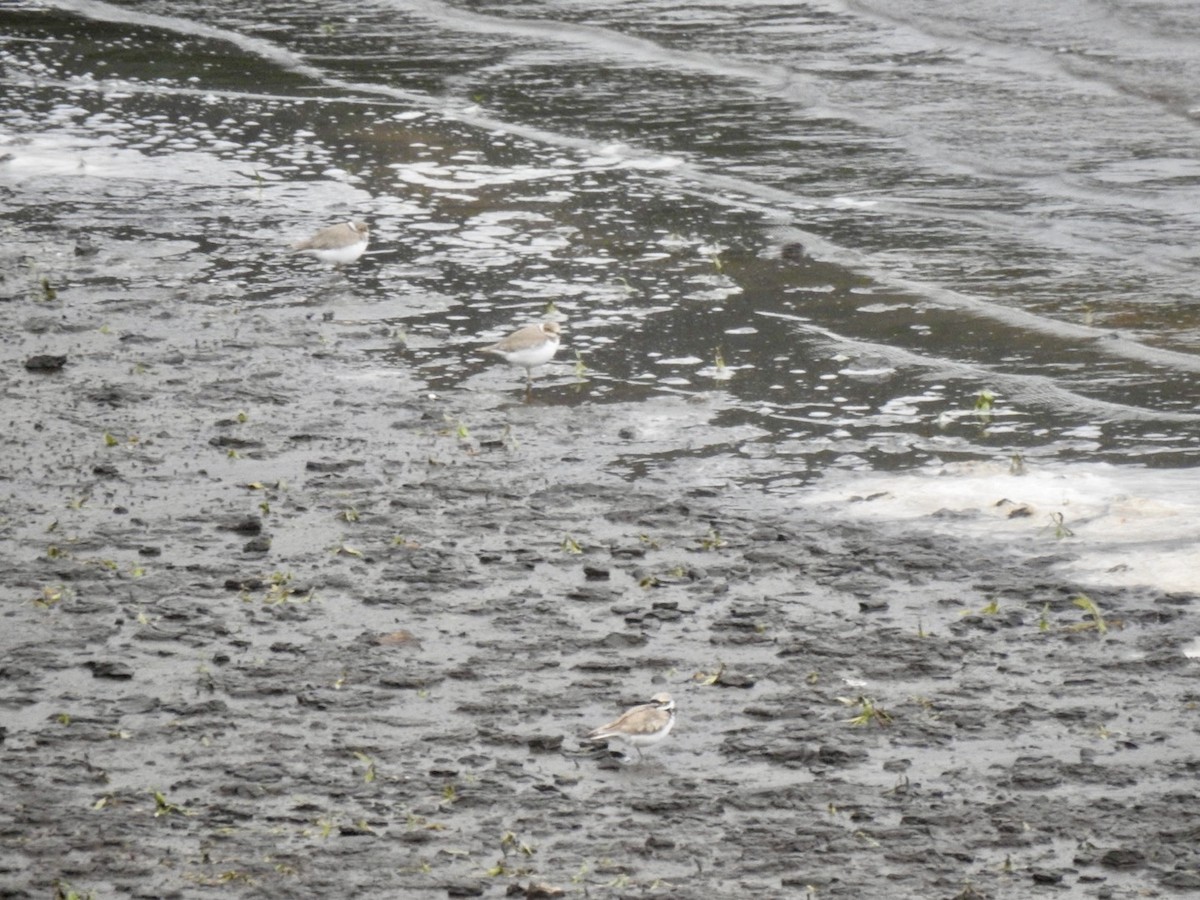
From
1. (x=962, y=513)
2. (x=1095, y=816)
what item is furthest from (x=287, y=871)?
(x=962, y=513)

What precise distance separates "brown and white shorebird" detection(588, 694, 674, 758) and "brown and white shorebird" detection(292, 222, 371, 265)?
6.25 meters

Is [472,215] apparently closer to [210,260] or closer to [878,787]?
[210,260]

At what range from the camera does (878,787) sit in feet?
19.2

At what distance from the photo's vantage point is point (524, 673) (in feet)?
21.7

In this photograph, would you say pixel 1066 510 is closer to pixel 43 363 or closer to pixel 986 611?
pixel 986 611

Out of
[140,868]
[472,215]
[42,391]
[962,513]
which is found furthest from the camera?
[472,215]

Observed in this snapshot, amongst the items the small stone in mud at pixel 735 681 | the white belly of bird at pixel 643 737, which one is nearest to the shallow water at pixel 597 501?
the small stone in mud at pixel 735 681

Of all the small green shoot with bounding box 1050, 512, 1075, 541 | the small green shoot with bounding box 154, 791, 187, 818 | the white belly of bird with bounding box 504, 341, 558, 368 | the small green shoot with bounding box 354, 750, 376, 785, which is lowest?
the small green shoot with bounding box 354, 750, 376, 785

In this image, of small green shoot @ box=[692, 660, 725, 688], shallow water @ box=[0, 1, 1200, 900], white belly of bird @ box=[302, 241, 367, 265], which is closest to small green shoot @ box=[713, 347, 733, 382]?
shallow water @ box=[0, 1, 1200, 900]

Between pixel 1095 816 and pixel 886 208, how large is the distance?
28.5ft

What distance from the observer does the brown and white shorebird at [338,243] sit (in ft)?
38.1

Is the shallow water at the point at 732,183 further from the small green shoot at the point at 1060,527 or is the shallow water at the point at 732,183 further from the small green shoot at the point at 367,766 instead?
the small green shoot at the point at 367,766

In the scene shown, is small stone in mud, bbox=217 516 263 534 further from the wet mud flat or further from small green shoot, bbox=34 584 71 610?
small green shoot, bbox=34 584 71 610

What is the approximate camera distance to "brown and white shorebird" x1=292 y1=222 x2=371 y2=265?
11609 millimetres
